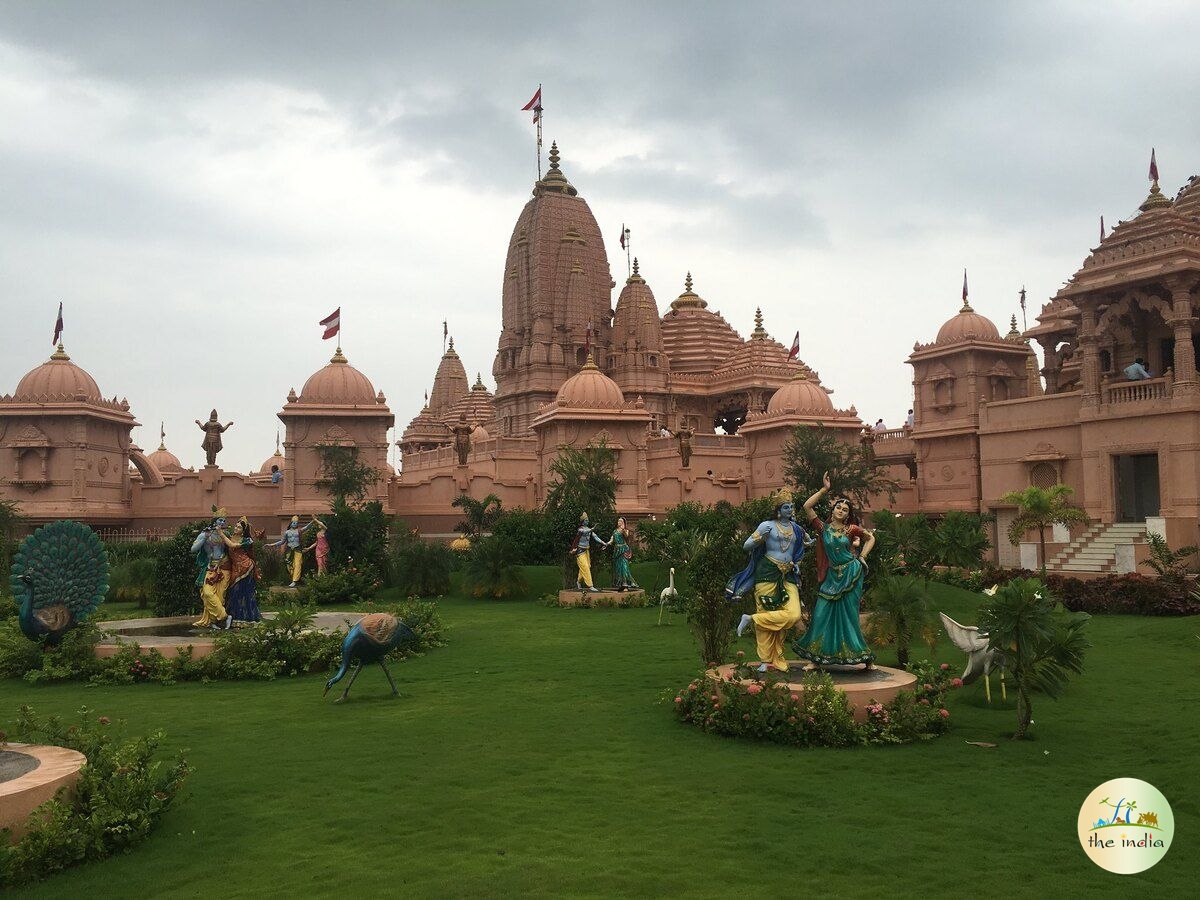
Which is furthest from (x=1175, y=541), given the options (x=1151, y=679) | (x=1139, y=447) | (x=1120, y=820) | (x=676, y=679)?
(x=1120, y=820)

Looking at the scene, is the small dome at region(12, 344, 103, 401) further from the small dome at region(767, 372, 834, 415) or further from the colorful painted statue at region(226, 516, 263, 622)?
the small dome at region(767, 372, 834, 415)

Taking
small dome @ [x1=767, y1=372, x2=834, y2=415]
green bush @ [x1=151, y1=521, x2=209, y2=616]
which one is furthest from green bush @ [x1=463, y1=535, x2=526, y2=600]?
small dome @ [x1=767, y1=372, x2=834, y2=415]

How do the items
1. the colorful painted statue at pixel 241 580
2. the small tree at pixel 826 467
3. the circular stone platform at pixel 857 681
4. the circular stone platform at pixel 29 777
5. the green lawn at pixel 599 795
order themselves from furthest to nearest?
1. the small tree at pixel 826 467
2. the colorful painted statue at pixel 241 580
3. the circular stone platform at pixel 857 681
4. the circular stone platform at pixel 29 777
5. the green lawn at pixel 599 795

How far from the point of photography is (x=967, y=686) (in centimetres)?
1098

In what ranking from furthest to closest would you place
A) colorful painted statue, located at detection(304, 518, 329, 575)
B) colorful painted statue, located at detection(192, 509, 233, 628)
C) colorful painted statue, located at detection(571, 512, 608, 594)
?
colorful painted statue, located at detection(304, 518, 329, 575) < colorful painted statue, located at detection(571, 512, 608, 594) < colorful painted statue, located at detection(192, 509, 233, 628)

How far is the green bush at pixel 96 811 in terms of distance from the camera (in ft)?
18.7

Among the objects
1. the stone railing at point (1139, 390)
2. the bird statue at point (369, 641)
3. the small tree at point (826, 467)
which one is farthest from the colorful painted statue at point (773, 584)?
the stone railing at point (1139, 390)

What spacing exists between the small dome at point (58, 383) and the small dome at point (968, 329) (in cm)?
2769

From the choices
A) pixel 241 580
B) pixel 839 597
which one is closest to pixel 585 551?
pixel 241 580

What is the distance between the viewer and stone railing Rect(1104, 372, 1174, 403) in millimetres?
23250

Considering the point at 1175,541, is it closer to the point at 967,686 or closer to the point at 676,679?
the point at 967,686

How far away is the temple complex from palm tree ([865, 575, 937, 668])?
38.9 feet

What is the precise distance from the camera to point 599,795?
7207mm

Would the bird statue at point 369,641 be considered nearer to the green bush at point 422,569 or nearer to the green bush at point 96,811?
the green bush at point 96,811
